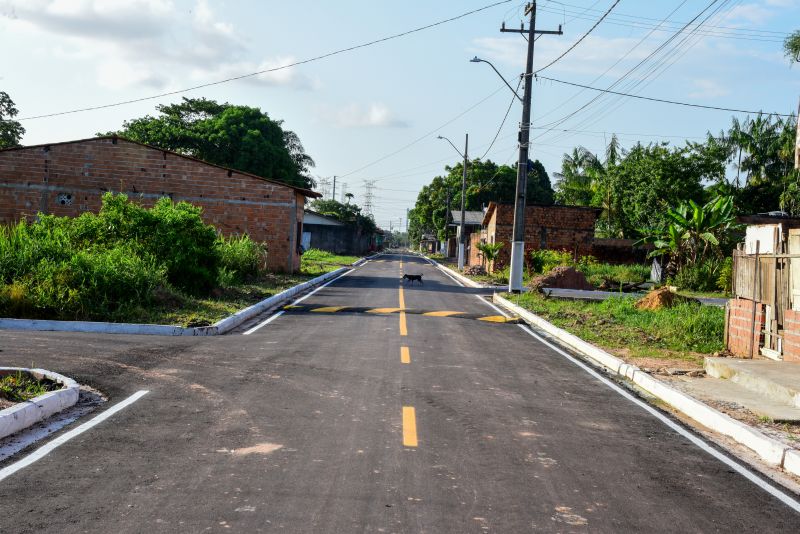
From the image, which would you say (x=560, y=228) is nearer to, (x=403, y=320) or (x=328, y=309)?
(x=328, y=309)

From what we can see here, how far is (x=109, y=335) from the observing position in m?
12.7

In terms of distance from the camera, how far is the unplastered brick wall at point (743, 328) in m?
12.0

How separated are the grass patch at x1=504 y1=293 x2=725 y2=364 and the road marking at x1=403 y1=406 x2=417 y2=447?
21.4 feet

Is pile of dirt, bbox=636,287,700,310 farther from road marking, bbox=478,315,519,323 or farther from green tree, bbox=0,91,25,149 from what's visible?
green tree, bbox=0,91,25,149

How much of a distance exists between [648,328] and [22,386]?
12537 mm

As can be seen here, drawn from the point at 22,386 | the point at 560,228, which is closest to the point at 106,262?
the point at 22,386

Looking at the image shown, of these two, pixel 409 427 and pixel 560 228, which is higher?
pixel 560 228

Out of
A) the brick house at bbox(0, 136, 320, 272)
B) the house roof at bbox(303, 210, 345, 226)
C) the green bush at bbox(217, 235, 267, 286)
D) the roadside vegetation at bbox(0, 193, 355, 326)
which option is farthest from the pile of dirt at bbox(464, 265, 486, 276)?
the house roof at bbox(303, 210, 345, 226)

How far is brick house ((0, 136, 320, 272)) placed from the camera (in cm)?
3170

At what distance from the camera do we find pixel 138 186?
105ft

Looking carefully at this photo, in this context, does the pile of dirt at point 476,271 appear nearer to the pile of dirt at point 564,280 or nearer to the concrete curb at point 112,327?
the pile of dirt at point 564,280

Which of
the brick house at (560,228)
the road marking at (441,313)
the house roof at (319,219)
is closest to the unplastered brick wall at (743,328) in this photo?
the road marking at (441,313)

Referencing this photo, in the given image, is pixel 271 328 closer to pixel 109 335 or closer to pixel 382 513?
pixel 109 335

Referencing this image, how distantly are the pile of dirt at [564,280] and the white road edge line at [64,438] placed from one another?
2089 centimetres
